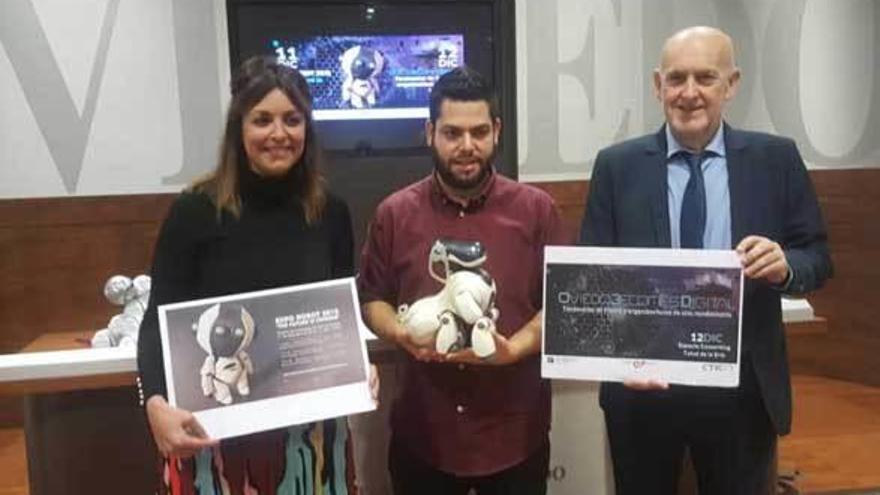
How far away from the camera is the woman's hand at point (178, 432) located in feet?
4.67

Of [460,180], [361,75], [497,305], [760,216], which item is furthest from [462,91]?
[361,75]

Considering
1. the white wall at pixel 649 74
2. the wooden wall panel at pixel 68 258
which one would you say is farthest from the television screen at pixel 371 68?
the wooden wall panel at pixel 68 258

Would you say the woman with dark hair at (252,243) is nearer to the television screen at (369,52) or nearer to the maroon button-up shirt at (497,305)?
the maroon button-up shirt at (497,305)

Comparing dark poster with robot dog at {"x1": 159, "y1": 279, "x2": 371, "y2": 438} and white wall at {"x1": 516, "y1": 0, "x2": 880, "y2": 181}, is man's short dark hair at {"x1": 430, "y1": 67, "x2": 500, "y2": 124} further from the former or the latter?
white wall at {"x1": 516, "y1": 0, "x2": 880, "y2": 181}

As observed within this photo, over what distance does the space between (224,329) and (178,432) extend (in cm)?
19

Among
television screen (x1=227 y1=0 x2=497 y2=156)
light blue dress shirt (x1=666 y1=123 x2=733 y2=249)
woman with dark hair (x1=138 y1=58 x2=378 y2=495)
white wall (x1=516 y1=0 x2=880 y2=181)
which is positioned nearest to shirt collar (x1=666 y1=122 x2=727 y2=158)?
A: light blue dress shirt (x1=666 y1=123 x2=733 y2=249)

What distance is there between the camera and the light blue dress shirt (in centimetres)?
170

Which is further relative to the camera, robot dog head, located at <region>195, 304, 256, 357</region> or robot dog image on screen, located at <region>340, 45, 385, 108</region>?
robot dog image on screen, located at <region>340, 45, 385, 108</region>

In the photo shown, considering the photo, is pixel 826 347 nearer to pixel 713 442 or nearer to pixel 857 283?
pixel 857 283

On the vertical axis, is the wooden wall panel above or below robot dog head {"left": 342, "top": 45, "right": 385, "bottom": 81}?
below

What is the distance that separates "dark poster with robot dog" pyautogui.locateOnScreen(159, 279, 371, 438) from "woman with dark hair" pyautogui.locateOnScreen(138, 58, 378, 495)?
0.05 metres

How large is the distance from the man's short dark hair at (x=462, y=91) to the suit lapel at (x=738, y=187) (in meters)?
0.48

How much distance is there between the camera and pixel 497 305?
166 centimetres

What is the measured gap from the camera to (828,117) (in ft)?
14.6
